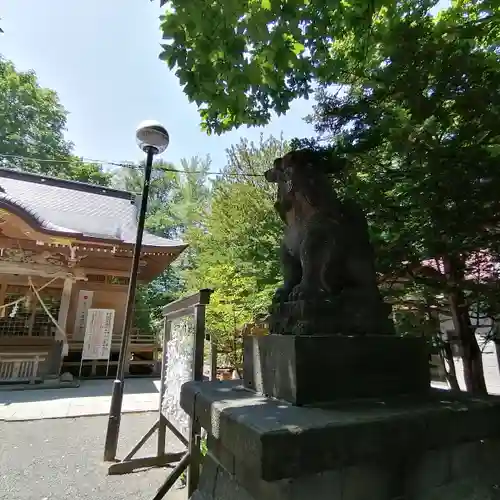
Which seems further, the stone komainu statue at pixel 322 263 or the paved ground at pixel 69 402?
the paved ground at pixel 69 402

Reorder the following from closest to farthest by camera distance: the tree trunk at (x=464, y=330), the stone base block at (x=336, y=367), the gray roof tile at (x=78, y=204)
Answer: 1. the stone base block at (x=336, y=367)
2. the tree trunk at (x=464, y=330)
3. the gray roof tile at (x=78, y=204)

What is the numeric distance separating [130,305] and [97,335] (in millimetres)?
5892

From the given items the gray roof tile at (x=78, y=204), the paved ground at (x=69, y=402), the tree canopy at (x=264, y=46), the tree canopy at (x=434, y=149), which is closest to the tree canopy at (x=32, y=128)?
the gray roof tile at (x=78, y=204)

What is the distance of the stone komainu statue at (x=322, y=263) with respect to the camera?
1.85 metres

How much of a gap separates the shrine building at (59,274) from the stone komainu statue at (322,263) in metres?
6.92

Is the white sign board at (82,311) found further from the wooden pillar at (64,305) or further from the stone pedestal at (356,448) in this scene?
the stone pedestal at (356,448)

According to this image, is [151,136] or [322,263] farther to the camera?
[151,136]

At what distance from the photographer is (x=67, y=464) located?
408 centimetres

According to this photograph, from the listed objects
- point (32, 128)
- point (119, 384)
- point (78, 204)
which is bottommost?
point (119, 384)

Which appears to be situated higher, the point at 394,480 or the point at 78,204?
the point at 78,204

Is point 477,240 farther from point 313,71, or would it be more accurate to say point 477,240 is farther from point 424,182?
point 313,71

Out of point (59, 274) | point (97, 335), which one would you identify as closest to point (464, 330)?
point (97, 335)

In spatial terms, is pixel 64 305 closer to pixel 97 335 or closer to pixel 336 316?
pixel 97 335

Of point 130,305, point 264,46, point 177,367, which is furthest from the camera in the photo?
point 130,305
